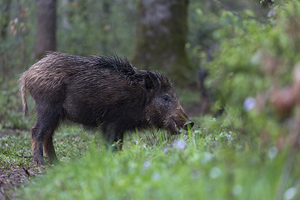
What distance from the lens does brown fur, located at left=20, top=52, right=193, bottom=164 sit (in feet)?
15.2

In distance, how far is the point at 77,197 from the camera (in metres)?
2.58

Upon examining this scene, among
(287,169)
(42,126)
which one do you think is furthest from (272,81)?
(42,126)

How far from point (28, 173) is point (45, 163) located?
2.19 ft

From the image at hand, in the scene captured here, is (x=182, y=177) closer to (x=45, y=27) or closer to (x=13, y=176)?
(x=13, y=176)

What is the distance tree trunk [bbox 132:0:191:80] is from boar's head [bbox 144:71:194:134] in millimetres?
4863

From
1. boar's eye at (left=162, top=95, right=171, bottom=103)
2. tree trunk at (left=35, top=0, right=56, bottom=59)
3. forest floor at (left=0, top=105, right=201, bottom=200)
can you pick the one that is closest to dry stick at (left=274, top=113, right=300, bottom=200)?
forest floor at (left=0, top=105, right=201, bottom=200)

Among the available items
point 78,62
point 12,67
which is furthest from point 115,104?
point 12,67

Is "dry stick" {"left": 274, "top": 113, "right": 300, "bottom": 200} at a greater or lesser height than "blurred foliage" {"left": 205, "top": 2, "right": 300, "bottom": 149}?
lesser

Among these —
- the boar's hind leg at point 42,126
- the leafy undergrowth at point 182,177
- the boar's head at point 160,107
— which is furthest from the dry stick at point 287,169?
the boar's hind leg at point 42,126

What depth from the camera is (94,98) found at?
472 cm

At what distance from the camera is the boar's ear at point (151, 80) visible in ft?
16.5

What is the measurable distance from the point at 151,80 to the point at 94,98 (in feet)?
2.82

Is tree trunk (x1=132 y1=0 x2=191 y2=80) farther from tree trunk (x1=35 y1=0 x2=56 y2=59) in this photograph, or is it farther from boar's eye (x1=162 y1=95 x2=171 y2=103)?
boar's eye (x1=162 y1=95 x2=171 y2=103)

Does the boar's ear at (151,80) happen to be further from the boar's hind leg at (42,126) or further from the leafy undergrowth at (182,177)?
the leafy undergrowth at (182,177)
